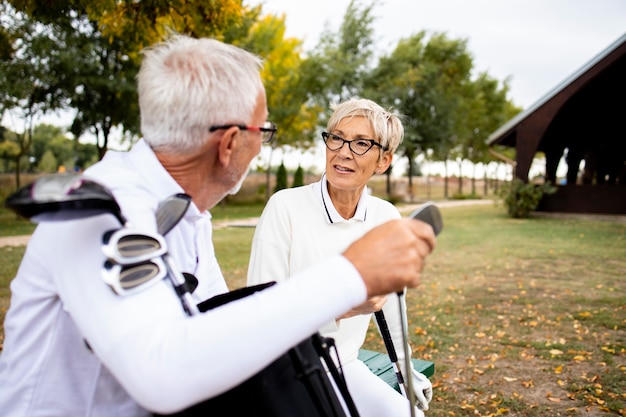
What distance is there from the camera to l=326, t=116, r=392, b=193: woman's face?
301 cm

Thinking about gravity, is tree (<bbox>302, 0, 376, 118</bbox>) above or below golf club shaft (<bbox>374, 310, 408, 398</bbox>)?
above

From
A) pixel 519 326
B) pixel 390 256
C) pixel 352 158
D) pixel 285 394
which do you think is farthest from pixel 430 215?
pixel 519 326

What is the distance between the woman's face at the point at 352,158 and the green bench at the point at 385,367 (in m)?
1.12

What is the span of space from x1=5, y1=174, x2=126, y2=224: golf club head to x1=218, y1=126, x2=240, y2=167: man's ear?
43 cm

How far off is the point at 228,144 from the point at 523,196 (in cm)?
2200

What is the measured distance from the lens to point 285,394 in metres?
1.29

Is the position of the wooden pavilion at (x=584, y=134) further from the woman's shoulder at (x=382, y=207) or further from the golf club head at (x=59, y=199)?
the golf club head at (x=59, y=199)

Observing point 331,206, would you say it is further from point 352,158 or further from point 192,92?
point 192,92

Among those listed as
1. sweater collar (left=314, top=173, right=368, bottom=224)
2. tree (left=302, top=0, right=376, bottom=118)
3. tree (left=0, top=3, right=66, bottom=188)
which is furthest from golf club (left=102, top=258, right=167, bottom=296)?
tree (left=302, top=0, right=376, bottom=118)

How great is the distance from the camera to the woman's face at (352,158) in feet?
9.87

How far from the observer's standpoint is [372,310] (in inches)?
90.8

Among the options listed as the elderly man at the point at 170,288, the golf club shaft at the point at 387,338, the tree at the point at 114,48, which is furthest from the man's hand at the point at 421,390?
the tree at the point at 114,48

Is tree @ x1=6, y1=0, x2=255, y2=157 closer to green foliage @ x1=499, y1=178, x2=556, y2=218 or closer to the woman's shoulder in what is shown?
the woman's shoulder

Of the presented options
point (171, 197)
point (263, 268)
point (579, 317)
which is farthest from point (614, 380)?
point (171, 197)
